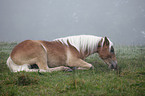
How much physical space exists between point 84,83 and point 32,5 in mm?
99339

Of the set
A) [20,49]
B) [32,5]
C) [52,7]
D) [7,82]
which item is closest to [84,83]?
[7,82]

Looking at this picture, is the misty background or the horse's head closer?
the horse's head

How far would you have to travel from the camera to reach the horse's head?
→ 19.4ft

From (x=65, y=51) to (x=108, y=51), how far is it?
1.73 metres

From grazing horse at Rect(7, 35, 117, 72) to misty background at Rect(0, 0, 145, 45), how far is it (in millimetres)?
39106

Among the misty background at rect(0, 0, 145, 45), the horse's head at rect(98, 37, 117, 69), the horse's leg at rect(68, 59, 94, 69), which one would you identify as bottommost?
the horse's leg at rect(68, 59, 94, 69)

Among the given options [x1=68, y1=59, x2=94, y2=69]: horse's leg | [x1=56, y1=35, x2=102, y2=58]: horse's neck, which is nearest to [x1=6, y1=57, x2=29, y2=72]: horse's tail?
[x1=68, y1=59, x2=94, y2=69]: horse's leg

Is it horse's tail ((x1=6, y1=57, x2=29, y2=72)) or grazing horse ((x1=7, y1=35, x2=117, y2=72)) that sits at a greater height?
grazing horse ((x1=7, y1=35, x2=117, y2=72))

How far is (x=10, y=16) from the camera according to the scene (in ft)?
250

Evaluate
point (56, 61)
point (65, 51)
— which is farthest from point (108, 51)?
point (56, 61)

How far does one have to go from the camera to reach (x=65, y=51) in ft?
19.4

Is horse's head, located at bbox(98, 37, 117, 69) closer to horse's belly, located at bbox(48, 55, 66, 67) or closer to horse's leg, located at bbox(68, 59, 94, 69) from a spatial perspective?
horse's leg, located at bbox(68, 59, 94, 69)

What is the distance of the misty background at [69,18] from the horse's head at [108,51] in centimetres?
3905

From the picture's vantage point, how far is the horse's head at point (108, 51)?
5898 millimetres
